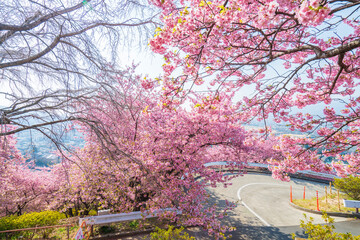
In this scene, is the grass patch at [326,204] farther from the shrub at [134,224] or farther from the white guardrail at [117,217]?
the shrub at [134,224]

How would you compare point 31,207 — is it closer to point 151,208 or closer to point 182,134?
point 151,208

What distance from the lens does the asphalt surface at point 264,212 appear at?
670cm

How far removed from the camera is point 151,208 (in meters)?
5.84

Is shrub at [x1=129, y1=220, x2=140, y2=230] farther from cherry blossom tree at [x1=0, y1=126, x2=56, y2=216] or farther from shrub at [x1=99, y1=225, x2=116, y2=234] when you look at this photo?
cherry blossom tree at [x1=0, y1=126, x2=56, y2=216]

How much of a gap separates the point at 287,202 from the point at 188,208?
7.28 meters

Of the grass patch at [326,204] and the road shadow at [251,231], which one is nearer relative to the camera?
the road shadow at [251,231]

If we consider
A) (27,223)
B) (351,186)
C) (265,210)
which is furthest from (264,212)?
(27,223)

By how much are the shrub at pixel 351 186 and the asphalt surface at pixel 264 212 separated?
78.5 inches

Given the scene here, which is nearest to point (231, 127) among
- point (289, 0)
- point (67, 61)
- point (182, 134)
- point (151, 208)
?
point (182, 134)

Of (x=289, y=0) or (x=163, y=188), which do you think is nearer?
(x=289, y=0)

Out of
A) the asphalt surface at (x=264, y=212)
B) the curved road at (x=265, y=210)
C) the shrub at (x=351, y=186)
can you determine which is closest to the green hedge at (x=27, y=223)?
the asphalt surface at (x=264, y=212)

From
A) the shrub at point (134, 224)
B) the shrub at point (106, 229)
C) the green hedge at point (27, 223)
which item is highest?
the green hedge at point (27, 223)

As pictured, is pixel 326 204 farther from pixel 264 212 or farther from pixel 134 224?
pixel 134 224

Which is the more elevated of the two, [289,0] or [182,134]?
[289,0]
